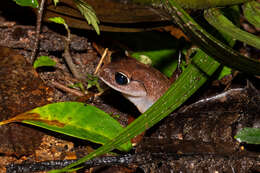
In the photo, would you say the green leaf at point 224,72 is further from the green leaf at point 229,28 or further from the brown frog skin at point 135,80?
the green leaf at point 229,28

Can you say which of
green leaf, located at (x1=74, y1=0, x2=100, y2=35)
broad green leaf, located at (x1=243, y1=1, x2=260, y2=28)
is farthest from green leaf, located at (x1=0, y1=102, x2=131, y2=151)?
broad green leaf, located at (x1=243, y1=1, x2=260, y2=28)

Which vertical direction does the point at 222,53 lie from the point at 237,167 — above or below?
above

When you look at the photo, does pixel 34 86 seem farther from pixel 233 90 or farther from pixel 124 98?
pixel 233 90

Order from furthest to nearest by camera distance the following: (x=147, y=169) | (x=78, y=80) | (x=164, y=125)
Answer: (x=78, y=80) → (x=164, y=125) → (x=147, y=169)

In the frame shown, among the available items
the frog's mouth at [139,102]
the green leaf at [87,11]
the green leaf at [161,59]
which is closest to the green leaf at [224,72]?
the green leaf at [161,59]

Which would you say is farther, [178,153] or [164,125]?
[164,125]

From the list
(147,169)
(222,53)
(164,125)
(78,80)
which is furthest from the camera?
(78,80)

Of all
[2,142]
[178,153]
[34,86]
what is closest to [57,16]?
[34,86]
